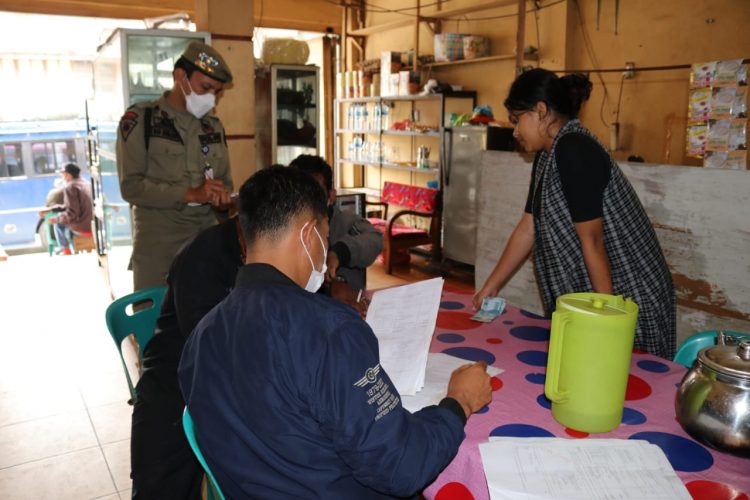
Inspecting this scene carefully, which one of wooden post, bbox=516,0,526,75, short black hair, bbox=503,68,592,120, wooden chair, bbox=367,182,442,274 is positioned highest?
wooden post, bbox=516,0,526,75

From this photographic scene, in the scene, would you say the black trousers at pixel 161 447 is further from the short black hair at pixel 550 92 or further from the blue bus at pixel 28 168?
the blue bus at pixel 28 168

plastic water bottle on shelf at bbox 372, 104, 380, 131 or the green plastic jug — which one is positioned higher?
plastic water bottle on shelf at bbox 372, 104, 380, 131

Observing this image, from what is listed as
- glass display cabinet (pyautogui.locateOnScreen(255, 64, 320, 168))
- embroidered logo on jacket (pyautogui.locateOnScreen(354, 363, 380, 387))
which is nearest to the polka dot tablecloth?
embroidered logo on jacket (pyautogui.locateOnScreen(354, 363, 380, 387))

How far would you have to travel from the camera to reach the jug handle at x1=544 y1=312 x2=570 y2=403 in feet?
3.62

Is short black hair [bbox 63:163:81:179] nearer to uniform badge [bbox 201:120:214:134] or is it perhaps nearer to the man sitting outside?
the man sitting outside

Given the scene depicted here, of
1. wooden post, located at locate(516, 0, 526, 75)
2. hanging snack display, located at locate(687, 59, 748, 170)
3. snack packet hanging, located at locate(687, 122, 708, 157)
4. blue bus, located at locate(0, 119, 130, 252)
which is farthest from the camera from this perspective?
blue bus, located at locate(0, 119, 130, 252)

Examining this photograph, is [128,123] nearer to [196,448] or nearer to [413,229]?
[196,448]

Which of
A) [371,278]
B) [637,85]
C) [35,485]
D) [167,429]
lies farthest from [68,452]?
[637,85]

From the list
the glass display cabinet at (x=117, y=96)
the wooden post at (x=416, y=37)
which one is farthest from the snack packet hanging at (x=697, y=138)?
the wooden post at (x=416, y=37)

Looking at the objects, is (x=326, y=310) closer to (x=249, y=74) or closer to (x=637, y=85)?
(x=249, y=74)

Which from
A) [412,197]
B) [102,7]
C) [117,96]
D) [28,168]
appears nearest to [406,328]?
[117,96]

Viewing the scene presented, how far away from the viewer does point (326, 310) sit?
962 mm

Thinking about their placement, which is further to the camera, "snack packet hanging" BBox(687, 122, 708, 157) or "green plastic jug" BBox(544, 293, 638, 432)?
"snack packet hanging" BBox(687, 122, 708, 157)

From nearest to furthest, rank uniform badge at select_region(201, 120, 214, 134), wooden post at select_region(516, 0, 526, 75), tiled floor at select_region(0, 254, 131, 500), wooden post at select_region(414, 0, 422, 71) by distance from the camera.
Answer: tiled floor at select_region(0, 254, 131, 500), uniform badge at select_region(201, 120, 214, 134), wooden post at select_region(516, 0, 526, 75), wooden post at select_region(414, 0, 422, 71)
